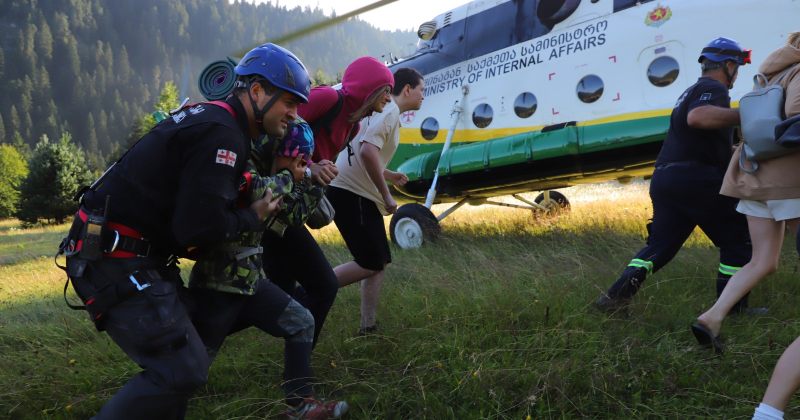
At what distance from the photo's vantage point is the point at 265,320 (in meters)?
2.36

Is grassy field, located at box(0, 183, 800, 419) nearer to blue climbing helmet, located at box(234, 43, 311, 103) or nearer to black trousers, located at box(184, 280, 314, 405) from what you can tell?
black trousers, located at box(184, 280, 314, 405)

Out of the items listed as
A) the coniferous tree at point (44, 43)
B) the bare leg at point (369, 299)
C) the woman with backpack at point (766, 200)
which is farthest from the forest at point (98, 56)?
the woman with backpack at point (766, 200)

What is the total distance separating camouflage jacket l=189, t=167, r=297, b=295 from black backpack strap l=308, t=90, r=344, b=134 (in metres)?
0.71

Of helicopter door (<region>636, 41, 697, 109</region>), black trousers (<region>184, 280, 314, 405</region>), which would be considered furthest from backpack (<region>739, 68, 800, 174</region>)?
helicopter door (<region>636, 41, 697, 109</region>)

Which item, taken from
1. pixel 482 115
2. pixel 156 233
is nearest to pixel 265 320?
pixel 156 233

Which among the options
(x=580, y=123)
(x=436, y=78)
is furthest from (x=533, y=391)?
(x=436, y=78)

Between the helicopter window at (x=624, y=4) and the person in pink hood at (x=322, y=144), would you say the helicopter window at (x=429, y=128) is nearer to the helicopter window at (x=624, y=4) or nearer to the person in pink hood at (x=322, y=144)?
the helicopter window at (x=624, y=4)

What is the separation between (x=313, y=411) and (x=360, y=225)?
4.10 feet

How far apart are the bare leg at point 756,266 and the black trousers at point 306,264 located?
2.06 meters

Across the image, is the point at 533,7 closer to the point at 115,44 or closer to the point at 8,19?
the point at 115,44

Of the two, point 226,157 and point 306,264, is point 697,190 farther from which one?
point 226,157

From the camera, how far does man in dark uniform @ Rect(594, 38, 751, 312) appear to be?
11.4ft

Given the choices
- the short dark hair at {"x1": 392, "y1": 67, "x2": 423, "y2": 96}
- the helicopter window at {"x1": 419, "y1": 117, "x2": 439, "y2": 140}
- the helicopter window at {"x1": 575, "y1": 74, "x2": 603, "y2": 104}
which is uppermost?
the helicopter window at {"x1": 575, "y1": 74, "x2": 603, "y2": 104}

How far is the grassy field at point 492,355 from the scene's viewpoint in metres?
2.67
